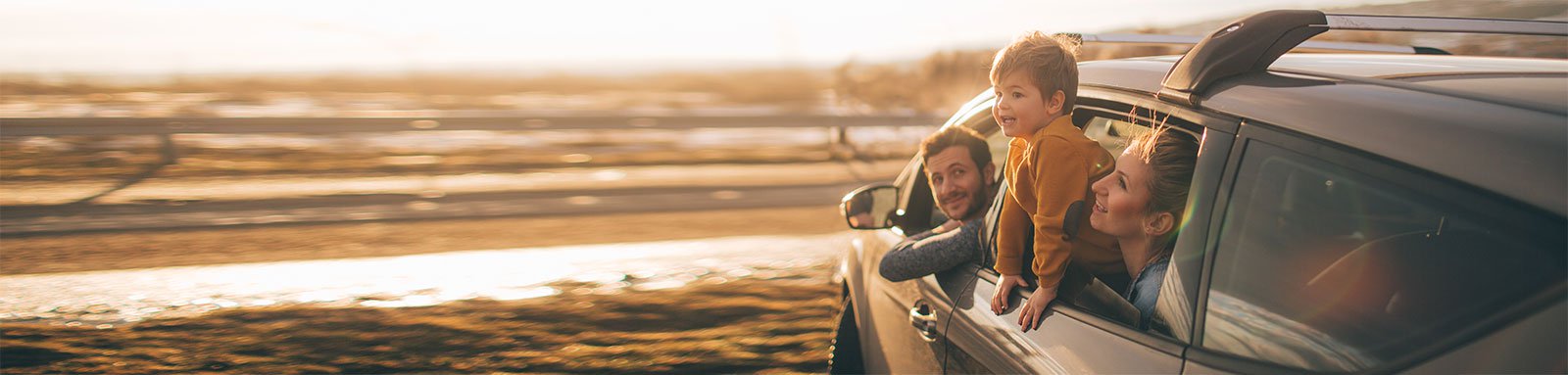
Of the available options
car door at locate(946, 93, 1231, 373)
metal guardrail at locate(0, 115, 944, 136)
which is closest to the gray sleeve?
car door at locate(946, 93, 1231, 373)

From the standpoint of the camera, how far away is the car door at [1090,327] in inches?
79.0

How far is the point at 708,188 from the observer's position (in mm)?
12727

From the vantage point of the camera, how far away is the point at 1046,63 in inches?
101

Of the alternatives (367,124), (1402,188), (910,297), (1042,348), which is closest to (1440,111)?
(1402,188)

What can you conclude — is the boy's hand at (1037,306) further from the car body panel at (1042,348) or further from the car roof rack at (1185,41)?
the car roof rack at (1185,41)

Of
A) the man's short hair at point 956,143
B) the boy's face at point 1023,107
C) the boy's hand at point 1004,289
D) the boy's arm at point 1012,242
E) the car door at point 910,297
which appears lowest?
the car door at point 910,297

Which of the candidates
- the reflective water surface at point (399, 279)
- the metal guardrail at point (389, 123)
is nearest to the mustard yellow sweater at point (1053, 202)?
the reflective water surface at point (399, 279)

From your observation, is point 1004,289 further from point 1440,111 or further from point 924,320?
point 1440,111

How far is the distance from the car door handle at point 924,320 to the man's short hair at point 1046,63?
0.71 metres

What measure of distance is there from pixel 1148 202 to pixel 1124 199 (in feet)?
0.15

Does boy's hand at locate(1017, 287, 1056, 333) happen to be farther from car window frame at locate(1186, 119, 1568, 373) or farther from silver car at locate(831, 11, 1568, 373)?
car window frame at locate(1186, 119, 1568, 373)

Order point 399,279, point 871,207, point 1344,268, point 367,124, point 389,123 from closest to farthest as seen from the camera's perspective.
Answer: point 1344,268 < point 871,207 < point 399,279 < point 389,123 < point 367,124

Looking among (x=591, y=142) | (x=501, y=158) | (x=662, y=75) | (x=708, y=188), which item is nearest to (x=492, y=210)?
(x=708, y=188)

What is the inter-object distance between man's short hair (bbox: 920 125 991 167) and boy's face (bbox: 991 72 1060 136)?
725mm
